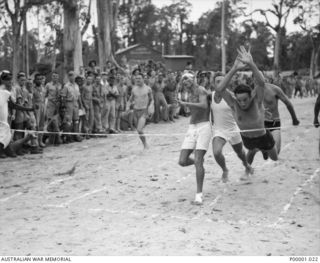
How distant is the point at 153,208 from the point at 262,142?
6.90ft

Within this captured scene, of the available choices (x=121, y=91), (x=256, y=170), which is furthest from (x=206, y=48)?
(x=256, y=170)

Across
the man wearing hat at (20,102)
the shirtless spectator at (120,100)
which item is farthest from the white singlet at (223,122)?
the shirtless spectator at (120,100)

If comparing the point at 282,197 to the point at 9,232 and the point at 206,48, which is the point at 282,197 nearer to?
the point at 9,232

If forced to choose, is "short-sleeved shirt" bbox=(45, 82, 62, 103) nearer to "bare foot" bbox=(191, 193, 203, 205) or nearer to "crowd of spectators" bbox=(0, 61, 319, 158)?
"crowd of spectators" bbox=(0, 61, 319, 158)

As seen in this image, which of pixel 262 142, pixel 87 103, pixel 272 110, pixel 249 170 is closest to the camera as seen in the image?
pixel 262 142

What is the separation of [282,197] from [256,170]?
206 centimetres

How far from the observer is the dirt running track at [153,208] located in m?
5.34

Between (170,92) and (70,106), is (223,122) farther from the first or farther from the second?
(170,92)

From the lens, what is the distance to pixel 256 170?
375 inches

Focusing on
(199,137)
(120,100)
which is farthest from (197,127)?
(120,100)

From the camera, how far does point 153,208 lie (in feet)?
22.7

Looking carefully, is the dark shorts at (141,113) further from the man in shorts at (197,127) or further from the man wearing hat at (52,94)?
the man in shorts at (197,127)

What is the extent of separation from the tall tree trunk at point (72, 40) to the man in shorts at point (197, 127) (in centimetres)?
1183

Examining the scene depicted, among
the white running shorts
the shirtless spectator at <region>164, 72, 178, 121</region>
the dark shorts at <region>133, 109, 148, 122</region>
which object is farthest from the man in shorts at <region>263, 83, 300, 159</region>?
the shirtless spectator at <region>164, 72, 178, 121</region>
